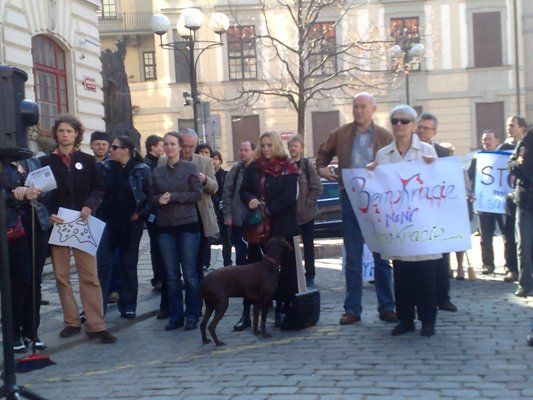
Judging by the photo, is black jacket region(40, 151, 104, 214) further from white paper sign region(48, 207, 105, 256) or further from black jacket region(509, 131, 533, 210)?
black jacket region(509, 131, 533, 210)

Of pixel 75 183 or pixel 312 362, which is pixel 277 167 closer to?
pixel 75 183

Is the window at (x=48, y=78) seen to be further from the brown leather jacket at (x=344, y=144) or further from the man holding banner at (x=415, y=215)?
the man holding banner at (x=415, y=215)

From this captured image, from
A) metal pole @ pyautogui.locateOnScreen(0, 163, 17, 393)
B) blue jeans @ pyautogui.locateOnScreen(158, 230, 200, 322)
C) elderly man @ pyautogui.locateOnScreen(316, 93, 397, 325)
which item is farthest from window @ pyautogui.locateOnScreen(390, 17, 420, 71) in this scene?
metal pole @ pyautogui.locateOnScreen(0, 163, 17, 393)

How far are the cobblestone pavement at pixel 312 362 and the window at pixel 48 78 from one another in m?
10.2

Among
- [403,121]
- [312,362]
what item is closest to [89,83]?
[403,121]

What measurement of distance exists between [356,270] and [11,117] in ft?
13.3

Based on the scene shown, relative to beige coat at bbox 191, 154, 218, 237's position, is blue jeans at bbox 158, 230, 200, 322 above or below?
below

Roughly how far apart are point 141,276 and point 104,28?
39.5 m

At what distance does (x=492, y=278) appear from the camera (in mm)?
12500

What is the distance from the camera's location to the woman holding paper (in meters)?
8.37

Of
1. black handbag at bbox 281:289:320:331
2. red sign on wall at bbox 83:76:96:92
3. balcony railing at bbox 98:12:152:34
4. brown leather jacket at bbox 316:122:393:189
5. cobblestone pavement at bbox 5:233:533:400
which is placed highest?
balcony railing at bbox 98:12:152:34

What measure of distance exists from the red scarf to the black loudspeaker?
11.0 ft

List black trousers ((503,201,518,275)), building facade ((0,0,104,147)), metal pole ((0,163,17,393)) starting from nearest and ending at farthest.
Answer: metal pole ((0,163,17,393))
black trousers ((503,201,518,275))
building facade ((0,0,104,147))

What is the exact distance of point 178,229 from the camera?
31.5 ft
